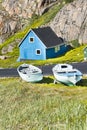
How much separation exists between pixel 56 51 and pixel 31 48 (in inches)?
224

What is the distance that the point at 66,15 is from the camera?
9781cm

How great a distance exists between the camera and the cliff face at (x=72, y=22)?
92081 millimetres

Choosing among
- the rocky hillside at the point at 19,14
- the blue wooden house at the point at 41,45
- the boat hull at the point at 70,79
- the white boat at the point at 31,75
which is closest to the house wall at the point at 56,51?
the blue wooden house at the point at 41,45

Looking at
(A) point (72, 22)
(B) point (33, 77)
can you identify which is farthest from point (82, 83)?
(A) point (72, 22)

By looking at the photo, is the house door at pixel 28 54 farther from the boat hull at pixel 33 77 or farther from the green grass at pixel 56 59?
the boat hull at pixel 33 77

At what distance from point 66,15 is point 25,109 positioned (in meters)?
65.8

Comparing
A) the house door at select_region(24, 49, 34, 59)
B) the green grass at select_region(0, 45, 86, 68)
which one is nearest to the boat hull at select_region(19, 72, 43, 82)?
→ the green grass at select_region(0, 45, 86, 68)

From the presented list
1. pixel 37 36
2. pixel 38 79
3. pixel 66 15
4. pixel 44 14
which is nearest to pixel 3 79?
pixel 38 79

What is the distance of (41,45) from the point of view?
289 feet

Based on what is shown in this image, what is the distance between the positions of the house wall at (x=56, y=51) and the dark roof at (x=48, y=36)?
989 millimetres

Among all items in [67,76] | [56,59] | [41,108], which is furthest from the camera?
[56,59]

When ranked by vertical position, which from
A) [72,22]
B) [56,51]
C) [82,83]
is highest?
[72,22]

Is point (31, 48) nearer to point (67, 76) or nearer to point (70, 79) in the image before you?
point (67, 76)

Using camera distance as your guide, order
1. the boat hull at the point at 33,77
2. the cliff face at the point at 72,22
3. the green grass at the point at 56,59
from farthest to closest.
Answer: the cliff face at the point at 72,22
the green grass at the point at 56,59
the boat hull at the point at 33,77
